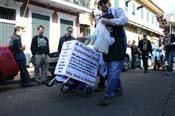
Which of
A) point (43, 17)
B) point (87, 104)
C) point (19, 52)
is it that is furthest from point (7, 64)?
point (43, 17)

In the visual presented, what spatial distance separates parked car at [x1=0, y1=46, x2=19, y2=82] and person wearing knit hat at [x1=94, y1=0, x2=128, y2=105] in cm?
367

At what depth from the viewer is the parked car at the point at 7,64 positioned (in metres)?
10.4

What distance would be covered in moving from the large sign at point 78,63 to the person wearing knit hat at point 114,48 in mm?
864

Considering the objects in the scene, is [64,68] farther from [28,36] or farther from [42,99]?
[28,36]

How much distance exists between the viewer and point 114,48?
7621mm

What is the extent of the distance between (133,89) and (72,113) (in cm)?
328

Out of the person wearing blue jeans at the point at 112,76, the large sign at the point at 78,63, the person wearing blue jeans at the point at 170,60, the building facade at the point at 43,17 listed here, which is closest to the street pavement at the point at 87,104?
the person wearing blue jeans at the point at 112,76

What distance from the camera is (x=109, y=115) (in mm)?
6609

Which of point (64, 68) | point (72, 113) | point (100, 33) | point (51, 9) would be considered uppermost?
point (51, 9)

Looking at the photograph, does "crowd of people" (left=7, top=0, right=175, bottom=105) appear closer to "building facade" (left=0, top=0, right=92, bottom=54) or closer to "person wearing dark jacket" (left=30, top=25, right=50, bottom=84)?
"person wearing dark jacket" (left=30, top=25, right=50, bottom=84)

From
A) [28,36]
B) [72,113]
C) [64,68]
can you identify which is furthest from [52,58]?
[28,36]

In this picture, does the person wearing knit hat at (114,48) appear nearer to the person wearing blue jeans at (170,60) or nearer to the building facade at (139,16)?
the person wearing blue jeans at (170,60)

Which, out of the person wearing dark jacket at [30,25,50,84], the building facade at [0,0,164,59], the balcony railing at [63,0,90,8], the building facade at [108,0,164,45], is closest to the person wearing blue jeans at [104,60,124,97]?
the person wearing dark jacket at [30,25,50,84]

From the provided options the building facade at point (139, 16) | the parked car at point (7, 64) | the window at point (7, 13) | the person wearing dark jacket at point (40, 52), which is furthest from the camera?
the building facade at point (139, 16)
